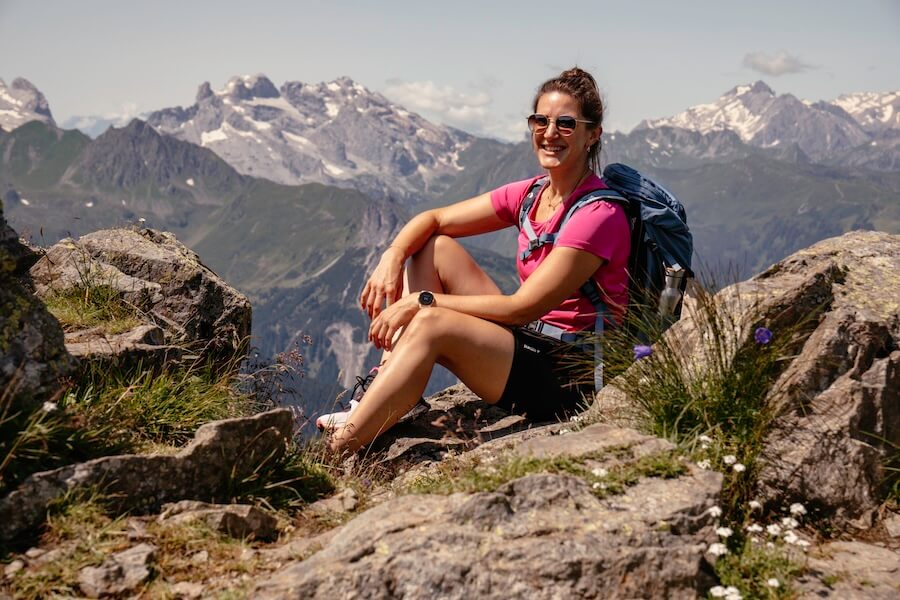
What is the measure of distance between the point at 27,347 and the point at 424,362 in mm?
2810

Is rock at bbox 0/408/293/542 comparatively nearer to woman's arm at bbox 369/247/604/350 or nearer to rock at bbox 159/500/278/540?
rock at bbox 159/500/278/540

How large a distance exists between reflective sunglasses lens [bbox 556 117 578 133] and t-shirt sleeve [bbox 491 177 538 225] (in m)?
0.98

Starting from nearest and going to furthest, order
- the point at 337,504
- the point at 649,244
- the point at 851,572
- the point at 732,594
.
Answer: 1. the point at 732,594
2. the point at 851,572
3. the point at 337,504
4. the point at 649,244

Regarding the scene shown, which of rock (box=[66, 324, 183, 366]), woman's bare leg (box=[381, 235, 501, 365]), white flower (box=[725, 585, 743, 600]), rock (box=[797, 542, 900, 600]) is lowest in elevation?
rock (box=[797, 542, 900, 600])

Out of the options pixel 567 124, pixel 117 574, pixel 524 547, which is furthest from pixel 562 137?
pixel 117 574

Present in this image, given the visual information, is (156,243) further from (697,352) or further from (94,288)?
(697,352)

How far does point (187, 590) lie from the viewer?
392 centimetres

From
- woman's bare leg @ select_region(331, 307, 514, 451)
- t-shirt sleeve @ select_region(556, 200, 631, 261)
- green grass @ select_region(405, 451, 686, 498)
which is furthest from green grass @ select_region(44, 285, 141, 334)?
t-shirt sleeve @ select_region(556, 200, 631, 261)

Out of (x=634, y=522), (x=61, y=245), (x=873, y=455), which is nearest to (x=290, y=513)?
(x=634, y=522)

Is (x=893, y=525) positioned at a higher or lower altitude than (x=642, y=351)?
lower

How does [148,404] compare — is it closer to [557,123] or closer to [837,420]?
[557,123]

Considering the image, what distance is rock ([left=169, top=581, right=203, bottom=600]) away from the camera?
388cm

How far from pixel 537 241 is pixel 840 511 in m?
3.26

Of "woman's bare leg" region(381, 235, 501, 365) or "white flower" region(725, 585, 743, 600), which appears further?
"woman's bare leg" region(381, 235, 501, 365)
